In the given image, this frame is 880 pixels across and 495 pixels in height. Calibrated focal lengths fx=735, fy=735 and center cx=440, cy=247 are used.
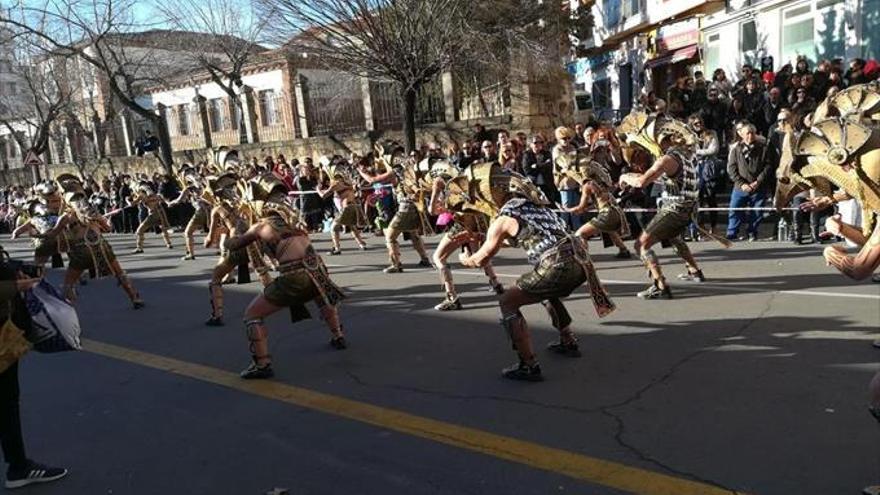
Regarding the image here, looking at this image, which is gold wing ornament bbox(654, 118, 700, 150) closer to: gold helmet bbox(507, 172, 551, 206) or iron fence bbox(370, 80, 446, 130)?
gold helmet bbox(507, 172, 551, 206)

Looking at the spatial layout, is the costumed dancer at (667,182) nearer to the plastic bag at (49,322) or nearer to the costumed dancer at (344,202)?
the plastic bag at (49,322)

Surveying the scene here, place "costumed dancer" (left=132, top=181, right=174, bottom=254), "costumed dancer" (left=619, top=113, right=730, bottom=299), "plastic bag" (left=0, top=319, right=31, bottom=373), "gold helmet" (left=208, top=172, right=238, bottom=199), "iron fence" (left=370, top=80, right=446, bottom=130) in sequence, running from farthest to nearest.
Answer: "iron fence" (left=370, top=80, right=446, bottom=130)
"costumed dancer" (left=132, top=181, right=174, bottom=254)
"gold helmet" (left=208, top=172, right=238, bottom=199)
"costumed dancer" (left=619, top=113, right=730, bottom=299)
"plastic bag" (left=0, top=319, right=31, bottom=373)

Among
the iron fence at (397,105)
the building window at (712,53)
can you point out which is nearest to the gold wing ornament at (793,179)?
the building window at (712,53)

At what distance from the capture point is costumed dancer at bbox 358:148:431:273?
9.93m

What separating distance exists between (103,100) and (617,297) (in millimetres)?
37092

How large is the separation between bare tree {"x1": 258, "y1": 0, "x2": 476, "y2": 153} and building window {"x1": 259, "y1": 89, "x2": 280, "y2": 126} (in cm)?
873

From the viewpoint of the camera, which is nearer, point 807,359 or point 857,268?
point 857,268

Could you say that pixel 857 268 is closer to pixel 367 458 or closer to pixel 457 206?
pixel 367 458

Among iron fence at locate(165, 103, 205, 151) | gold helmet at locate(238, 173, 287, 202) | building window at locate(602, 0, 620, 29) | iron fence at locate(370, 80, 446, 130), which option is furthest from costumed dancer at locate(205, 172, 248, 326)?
iron fence at locate(165, 103, 205, 151)

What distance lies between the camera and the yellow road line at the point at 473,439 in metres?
3.60

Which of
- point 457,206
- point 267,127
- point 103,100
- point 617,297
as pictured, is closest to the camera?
point 457,206

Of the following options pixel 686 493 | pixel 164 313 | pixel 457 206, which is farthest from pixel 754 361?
pixel 164 313

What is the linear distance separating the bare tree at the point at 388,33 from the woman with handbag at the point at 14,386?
13084mm

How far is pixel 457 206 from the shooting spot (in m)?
6.53
